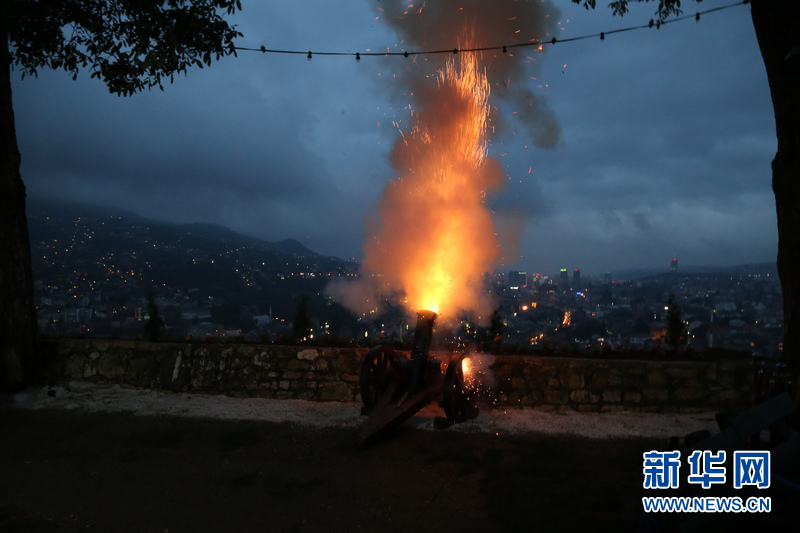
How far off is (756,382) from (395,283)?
504 cm

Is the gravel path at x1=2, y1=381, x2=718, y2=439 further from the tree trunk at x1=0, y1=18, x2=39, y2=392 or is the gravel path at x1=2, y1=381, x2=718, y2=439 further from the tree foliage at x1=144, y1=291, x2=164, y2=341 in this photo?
the tree foliage at x1=144, y1=291, x2=164, y2=341

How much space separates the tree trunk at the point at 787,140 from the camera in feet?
15.6

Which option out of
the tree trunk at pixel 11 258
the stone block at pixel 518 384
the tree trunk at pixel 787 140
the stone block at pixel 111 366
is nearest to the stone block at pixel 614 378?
the stone block at pixel 518 384

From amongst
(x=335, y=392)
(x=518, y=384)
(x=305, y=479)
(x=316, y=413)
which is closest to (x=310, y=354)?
(x=335, y=392)

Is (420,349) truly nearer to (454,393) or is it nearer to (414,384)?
(414,384)

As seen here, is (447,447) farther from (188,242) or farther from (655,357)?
(188,242)

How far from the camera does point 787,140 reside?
4.80 meters

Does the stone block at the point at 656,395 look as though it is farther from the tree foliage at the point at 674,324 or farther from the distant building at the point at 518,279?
the distant building at the point at 518,279

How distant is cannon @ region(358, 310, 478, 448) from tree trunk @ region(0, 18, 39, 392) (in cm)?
598

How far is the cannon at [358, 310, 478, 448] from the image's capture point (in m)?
6.35

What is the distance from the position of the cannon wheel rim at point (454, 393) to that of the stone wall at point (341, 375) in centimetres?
113

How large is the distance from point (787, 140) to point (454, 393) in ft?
14.7

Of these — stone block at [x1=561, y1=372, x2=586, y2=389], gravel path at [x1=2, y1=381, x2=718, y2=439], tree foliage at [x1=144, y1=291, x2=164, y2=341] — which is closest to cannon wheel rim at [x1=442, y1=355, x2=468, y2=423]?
gravel path at [x1=2, y1=381, x2=718, y2=439]

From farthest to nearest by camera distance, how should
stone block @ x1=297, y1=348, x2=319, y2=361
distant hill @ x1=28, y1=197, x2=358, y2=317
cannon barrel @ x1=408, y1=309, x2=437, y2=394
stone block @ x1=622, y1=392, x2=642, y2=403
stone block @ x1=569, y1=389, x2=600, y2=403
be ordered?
distant hill @ x1=28, y1=197, x2=358, y2=317 < stone block @ x1=297, y1=348, x2=319, y2=361 < stone block @ x1=569, y1=389, x2=600, y2=403 < stone block @ x1=622, y1=392, x2=642, y2=403 < cannon barrel @ x1=408, y1=309, x2=437, y2=394
